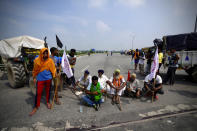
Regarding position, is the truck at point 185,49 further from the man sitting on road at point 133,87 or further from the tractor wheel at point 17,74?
the tractor wheel at point 17,74

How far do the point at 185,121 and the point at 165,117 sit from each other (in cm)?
47

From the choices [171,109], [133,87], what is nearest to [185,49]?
[171,109]

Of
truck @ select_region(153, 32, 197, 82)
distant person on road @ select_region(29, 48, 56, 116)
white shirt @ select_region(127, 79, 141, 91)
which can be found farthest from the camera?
truck @ select_region(153, 32, 197, 82)

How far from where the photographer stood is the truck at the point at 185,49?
5.73 meters

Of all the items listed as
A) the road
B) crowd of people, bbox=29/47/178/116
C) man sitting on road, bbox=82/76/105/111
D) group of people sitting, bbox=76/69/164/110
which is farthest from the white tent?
man sitting on road, bbox=82/76/105/111

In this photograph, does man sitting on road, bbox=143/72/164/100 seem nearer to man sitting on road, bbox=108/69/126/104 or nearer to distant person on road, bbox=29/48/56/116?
man sitting on road, bbox=108/69/126/104

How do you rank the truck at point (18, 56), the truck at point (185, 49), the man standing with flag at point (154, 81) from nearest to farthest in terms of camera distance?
the man standing with flag at point (154, 81), the truck at point (18, 56), the truck at point (185, 49)

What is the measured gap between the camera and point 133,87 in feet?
12.6

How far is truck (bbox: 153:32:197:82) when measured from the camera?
5726 millimetres

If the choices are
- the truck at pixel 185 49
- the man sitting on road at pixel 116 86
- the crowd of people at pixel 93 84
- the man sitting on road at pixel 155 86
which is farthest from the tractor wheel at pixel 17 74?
the truck at pixel 185 49

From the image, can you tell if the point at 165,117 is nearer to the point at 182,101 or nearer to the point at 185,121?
the point at 185,121

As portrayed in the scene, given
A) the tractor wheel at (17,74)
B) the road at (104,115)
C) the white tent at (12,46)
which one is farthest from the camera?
the white tent at (12,46)

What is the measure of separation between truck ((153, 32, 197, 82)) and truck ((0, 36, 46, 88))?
8.65 metres

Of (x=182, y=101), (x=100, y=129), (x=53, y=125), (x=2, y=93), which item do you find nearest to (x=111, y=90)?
(x=100, y=129)
